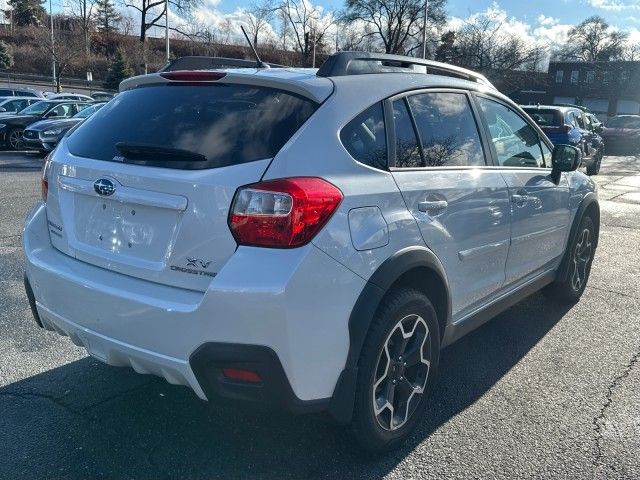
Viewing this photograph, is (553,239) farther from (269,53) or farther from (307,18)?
(269,53)

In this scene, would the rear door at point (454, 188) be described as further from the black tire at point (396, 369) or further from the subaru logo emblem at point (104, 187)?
the subaru logo emblem at point (104, 187)

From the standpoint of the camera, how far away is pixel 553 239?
4445 millimetres

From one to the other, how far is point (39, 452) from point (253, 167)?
169cm

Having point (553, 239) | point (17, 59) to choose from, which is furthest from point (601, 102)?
point (553, 239)

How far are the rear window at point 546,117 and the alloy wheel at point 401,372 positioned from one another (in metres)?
12.2

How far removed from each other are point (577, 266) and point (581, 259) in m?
0.13

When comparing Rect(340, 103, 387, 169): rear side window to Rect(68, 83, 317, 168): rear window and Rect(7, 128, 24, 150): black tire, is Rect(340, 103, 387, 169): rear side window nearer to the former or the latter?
Rect(68, 83, 317, 168): rear window

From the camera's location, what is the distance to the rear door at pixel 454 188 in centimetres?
292

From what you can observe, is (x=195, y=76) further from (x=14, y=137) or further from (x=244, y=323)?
(x=14, y=137)

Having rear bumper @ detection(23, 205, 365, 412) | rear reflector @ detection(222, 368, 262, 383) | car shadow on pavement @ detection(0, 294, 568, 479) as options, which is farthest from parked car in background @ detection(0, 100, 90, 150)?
rear reflector @ detection(222, 368, 262, 383)

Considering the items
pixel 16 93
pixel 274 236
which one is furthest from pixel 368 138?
pixel 16 93

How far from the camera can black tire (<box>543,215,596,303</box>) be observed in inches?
194

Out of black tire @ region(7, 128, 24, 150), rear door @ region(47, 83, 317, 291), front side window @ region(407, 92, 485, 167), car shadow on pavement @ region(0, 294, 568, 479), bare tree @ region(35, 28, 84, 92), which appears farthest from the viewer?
bare tree @ region(35, 28, 84, 92)

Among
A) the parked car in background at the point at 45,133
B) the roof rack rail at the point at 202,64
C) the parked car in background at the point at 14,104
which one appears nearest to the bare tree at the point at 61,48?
the parked car in background at the point at 14,104
